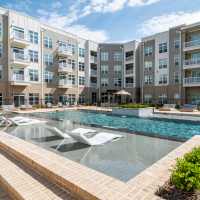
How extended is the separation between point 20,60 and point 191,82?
24404 mm

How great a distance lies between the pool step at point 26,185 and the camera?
3.29 m

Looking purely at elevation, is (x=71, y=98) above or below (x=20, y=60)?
below

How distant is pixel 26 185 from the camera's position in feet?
12.0

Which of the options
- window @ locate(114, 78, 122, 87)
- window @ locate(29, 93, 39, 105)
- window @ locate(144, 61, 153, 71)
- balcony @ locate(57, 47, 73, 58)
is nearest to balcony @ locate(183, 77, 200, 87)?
window @ locate(144, 61, 153, 71)

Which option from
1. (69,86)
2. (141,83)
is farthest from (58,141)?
(141,83)

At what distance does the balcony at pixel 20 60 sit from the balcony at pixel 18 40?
4.67 ft

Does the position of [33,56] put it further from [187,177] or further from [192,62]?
[187,177]

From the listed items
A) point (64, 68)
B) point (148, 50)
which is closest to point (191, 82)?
point (148, 50)

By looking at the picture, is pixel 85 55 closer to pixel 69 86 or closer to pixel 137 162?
pixel 69 86

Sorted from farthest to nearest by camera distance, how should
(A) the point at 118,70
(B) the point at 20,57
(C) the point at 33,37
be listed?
(A) the point at 118,70 → (C) the point at 33,37 → (B) the point at 20,57

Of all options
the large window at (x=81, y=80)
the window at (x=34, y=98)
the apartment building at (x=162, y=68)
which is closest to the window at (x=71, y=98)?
the large window at (x=81, y=80)

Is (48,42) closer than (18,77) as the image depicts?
No

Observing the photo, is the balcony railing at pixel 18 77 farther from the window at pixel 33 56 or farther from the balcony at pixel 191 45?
the balcony at pixel 191 45

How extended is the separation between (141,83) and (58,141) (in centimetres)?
2690
